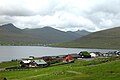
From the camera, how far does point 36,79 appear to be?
55.4 metres

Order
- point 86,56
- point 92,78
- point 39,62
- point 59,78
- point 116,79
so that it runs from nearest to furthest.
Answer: point 116,79
point 92,78
point 59,78
point 39,62
point 86,56

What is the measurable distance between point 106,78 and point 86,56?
112 metres

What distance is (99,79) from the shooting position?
45781 mm

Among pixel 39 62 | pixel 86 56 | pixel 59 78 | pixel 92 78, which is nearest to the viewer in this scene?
pixel 92 78

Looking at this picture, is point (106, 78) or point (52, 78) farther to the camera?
point (52, 78)

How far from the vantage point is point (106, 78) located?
152ft

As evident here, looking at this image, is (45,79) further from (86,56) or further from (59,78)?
(86,56)

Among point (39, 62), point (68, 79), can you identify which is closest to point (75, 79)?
point (68, 79)

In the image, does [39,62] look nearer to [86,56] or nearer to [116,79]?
[86,56]

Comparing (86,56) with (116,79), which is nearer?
(116,79)

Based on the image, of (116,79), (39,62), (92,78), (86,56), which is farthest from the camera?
(86,56)

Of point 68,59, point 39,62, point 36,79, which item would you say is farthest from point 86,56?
point 36,79

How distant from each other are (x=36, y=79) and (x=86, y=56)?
343ft

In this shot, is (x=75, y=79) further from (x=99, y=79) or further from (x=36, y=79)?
(x=36, y=79)
